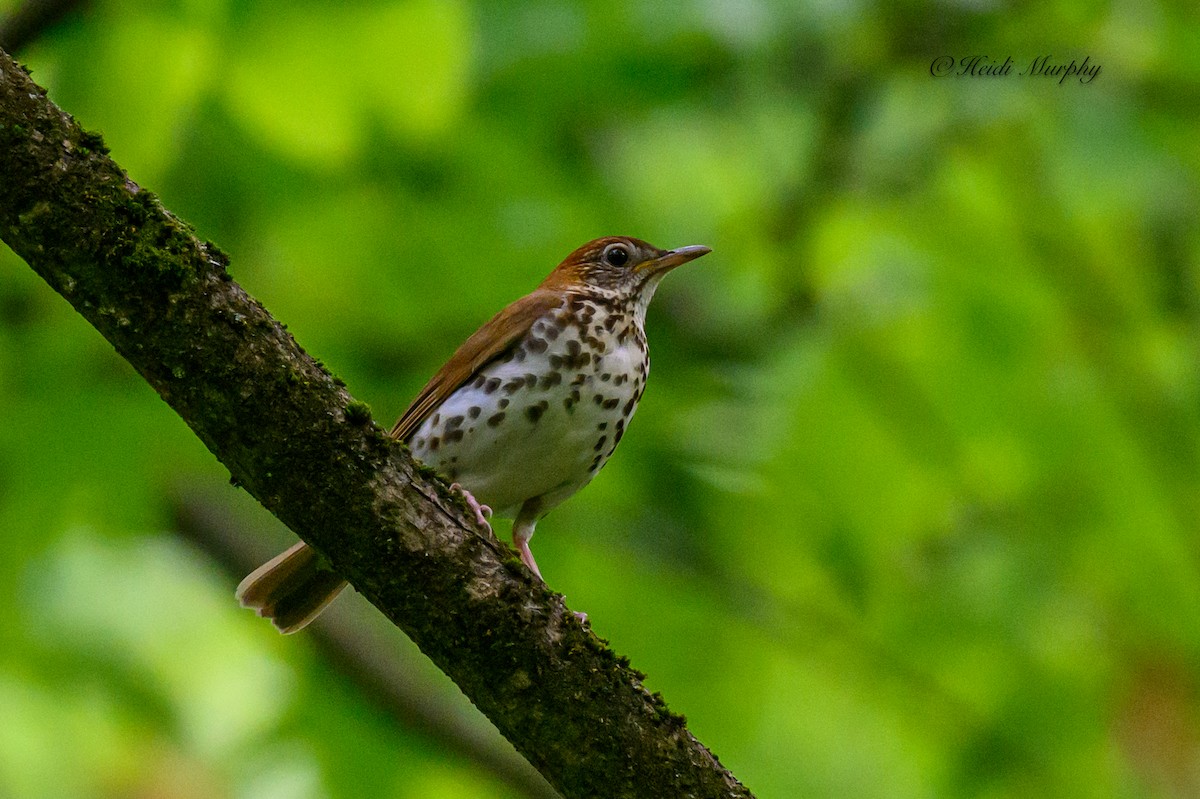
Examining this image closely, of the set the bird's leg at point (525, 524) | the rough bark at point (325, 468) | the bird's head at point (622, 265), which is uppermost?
the bird's head at point (622, 265)

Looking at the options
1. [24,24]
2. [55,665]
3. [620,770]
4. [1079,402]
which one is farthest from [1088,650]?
[24,24]

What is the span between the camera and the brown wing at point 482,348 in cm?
460

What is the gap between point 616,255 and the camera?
536cm

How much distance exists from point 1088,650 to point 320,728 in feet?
11.1

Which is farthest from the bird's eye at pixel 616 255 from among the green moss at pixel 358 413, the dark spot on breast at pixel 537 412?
the green moss at pixel 358 413

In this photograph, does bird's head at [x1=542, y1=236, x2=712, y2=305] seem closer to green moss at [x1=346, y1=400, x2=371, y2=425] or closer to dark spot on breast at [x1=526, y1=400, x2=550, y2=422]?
dark spot on breast at [x1=526, y1=400, x2=550, y2=422]

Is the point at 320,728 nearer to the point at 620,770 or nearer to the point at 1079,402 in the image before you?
the point at 620,770

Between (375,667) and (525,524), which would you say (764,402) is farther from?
(375,667)

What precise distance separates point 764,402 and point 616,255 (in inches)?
31.7

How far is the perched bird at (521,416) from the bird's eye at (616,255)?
479mm

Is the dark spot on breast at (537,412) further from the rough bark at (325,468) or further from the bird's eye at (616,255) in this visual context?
the rough bark at (325,468)
